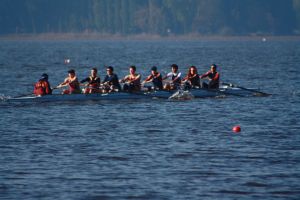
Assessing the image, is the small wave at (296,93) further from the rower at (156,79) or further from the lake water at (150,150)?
the rower at (156,79)

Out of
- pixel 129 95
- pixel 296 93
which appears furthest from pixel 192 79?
pixel 296 93

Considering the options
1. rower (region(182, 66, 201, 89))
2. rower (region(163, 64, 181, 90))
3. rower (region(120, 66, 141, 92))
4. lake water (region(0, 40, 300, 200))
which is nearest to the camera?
lake water (region(0, 40, 300, 200))

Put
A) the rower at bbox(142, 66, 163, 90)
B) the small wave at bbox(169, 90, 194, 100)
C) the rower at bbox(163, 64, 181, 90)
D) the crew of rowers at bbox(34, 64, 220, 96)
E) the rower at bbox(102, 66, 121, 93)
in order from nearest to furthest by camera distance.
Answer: the crew of rowers at bbox(34, 64, 220, 96) < the rower at bbox(102, 66, 121, 93) < the small wave at bbox(169, 90, 194, 100) < the rower at bbox(142, 66, 163, 90) < the rower at bbox(163, 64, 181, 90)

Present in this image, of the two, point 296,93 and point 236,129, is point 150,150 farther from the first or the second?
point 296,93

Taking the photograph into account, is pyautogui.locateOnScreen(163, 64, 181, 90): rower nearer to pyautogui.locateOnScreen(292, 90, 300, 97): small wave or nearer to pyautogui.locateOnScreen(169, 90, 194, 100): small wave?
pyautogui.locateOnScreen(169, 90, 194, 100): small wave

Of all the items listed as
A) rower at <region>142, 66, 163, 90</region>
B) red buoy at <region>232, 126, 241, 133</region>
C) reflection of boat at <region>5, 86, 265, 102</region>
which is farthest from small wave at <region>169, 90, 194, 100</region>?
red buoy at <region>232, 126, 241, 133</region>

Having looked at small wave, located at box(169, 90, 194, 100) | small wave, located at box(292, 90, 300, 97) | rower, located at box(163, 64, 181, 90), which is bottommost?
small wave, located at box(292, 90, 300, 97)

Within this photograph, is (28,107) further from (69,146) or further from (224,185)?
(224,185)

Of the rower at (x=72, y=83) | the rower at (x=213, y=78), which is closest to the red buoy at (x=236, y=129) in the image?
the rower at (x=72, y=83)

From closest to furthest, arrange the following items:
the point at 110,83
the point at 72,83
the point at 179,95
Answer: the point at 72,83 → the point at 110,83 → the point at 179,95

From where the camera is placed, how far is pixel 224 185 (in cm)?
2334

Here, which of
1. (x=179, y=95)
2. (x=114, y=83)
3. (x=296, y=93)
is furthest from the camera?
(x=296, y=93)

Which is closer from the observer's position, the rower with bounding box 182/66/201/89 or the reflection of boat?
the reflection of boat

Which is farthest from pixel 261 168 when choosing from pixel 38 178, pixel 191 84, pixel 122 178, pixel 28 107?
pixel 191 84
